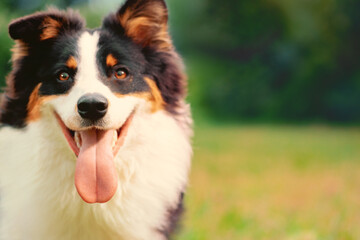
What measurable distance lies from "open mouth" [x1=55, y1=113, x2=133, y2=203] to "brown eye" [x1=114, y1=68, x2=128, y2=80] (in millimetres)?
384

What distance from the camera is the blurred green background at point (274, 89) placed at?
9789 millimetres

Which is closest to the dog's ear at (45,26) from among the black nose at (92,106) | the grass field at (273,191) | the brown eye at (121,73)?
the brown eye at (121,73)

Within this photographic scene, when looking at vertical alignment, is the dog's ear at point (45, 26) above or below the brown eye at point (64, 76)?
above

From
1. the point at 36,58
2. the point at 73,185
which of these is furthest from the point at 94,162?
the point at 36,58

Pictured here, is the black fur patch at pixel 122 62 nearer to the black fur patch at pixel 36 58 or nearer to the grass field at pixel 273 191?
the black fur patch at pixel 36 58

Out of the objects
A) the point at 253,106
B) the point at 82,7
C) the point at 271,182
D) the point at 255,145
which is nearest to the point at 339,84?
the point at 253,106

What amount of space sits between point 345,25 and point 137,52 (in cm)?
1953

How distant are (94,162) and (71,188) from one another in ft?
1.12

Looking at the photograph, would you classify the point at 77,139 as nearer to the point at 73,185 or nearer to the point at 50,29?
the point at 73,185

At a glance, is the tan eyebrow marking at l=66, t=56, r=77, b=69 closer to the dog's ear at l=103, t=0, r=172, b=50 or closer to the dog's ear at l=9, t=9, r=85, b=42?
the dog's ear at l=9, t=9, r=85, b=42

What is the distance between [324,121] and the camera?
20609 millimetres

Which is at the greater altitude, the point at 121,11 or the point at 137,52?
the point at 121,11

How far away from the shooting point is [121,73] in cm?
313

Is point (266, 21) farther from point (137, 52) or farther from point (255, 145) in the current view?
point (137, 52)
